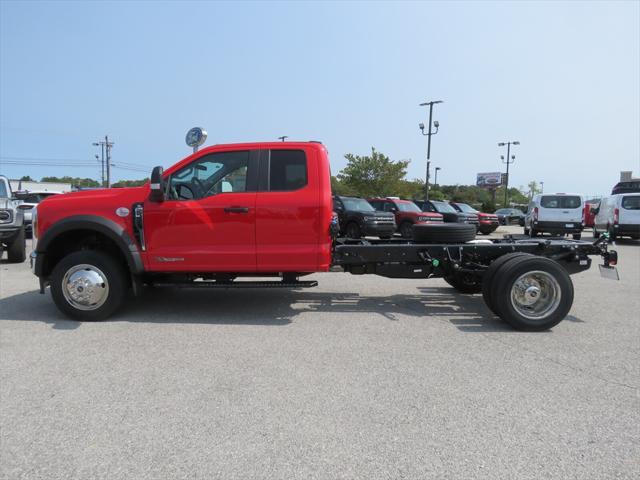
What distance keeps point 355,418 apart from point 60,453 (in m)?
1.80

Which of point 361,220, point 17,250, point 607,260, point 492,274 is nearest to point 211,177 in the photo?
point 492,274

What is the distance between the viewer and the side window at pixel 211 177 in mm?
5344

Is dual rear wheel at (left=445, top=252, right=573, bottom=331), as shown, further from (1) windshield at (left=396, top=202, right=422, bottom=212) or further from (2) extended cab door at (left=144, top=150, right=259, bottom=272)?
(1) windshield at (left=396, top=202, right=422, bottom=212)

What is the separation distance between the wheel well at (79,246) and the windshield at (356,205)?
482 inches

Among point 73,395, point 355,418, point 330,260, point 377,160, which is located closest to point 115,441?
point 73,395

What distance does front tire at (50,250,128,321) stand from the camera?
5.26 meters

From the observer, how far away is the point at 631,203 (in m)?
16.9

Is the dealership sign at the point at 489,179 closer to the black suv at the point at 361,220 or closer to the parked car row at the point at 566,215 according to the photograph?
the parked car row at the point at 566,215

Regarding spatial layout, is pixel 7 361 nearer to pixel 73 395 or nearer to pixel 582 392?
pixel 73 395

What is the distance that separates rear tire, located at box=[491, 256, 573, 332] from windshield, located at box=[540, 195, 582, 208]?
15.5m

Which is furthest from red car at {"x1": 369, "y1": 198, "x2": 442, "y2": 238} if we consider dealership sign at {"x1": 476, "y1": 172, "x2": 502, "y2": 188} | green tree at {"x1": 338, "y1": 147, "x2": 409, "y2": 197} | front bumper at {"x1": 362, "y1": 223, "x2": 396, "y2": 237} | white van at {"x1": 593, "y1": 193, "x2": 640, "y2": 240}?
dealership sign at {"x1": 476, "y1": 172, "x2": 502, "y2": 188}

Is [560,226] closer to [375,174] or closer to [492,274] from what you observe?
→ [492,274]

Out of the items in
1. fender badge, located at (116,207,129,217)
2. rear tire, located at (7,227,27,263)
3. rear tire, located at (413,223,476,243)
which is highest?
fender badge, located at (116,207,129,217)

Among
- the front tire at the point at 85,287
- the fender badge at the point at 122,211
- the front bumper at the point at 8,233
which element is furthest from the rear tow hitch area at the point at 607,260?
the front bumper at the point at 8,233
